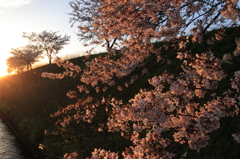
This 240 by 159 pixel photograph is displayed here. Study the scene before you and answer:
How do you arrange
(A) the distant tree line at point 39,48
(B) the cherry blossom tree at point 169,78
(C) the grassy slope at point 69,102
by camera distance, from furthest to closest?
(A) the distant tree line at point 39,48 < (C) the grassy slope at point 69,102 < (B) the cherry blossom tree at point 169,78

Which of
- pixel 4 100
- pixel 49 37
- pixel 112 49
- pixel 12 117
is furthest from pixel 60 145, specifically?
pixel 49 37

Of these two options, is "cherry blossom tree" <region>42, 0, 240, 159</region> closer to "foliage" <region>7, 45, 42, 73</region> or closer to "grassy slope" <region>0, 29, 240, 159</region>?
"grassy slope" <region>0, 29, 240, 159</region>

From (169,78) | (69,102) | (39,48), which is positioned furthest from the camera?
(39,48)

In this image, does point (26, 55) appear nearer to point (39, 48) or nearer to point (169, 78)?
point (39, 48)

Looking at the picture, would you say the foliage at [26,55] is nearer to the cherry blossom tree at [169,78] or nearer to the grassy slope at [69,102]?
the grassy slope at [69,102]

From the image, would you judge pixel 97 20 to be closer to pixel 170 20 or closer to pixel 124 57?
pixel 124 57

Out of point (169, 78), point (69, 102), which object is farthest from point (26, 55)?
point (169, 78)

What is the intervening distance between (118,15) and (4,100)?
20.5 m

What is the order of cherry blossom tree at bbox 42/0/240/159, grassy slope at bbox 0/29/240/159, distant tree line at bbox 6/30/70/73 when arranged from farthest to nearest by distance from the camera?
distant tree line at bbox 6/30/70/73 → grassy slope at bbox 0/29/240/159 → cherry blossom tree at bbox 42/0/240/159

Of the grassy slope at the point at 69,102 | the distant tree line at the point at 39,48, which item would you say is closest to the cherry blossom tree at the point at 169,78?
the grassy slope at the point at 69,102

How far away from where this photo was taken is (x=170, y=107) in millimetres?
3602

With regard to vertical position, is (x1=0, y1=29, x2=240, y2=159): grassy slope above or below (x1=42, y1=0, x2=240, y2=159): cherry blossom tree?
below

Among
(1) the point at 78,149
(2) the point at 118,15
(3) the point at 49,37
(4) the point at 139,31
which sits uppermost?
(3) the point at 49,37

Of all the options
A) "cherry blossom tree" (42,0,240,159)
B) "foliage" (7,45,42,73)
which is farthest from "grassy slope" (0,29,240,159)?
"foliage" (7,45,42,73)
